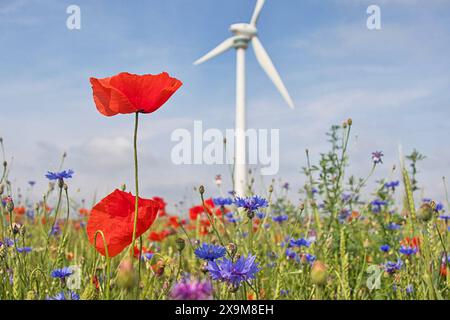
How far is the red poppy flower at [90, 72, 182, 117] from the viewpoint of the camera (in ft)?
2.73

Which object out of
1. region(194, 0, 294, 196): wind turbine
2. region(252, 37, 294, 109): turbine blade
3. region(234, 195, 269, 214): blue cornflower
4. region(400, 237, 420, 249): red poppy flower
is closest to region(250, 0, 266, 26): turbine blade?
region(194, 0, 294, 196): wind turbine

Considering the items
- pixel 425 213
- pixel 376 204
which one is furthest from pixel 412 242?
pixel 376 204

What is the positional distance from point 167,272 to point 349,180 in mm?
1119

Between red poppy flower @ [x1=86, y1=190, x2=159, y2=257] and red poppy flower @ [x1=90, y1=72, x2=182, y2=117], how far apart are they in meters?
0.14

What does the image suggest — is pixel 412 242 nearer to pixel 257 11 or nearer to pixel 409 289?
pixel 409 289

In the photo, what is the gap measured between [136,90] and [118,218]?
211 millimetres

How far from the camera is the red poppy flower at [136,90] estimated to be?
0.83 meters

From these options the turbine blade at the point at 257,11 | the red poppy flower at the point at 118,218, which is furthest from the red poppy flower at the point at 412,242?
the turbine blade at the point at 257,11

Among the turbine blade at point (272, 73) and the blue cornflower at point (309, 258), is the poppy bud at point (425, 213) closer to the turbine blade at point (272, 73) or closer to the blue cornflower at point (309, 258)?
the blue cornflower at point (309, 258)

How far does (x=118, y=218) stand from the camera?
0.86m

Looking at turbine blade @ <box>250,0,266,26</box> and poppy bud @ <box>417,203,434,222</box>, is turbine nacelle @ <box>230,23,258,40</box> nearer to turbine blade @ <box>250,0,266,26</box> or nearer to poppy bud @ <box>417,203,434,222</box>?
turbine blade @ <box>250,0,266,26</box>

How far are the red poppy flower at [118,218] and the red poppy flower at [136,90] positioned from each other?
5.6 inches

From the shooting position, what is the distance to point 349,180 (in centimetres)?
219
